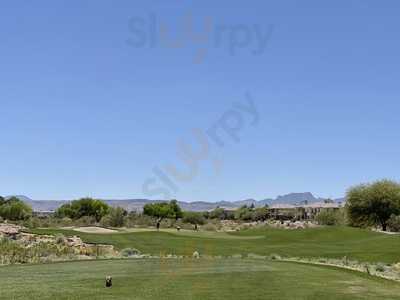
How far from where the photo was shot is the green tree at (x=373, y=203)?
76250 millimetres

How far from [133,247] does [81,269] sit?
1586cm

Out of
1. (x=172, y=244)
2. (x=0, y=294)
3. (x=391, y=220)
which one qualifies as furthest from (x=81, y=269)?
(x=391, y=220)

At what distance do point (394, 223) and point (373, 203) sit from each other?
172 inches

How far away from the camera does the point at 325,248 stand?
4122 cm

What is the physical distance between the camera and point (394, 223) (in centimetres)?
7362

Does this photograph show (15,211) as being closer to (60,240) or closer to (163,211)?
(163,211)

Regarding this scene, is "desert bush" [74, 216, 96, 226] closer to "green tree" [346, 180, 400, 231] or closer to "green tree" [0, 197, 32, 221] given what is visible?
"green tree" [0, 197, 32, 221]

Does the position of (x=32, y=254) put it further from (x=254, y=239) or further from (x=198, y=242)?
(x=254, y=239)

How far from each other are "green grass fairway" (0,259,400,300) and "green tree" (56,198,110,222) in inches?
3007

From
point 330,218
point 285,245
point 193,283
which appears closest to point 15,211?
point 330,218

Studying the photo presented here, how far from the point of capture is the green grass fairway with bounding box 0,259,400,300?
15530 millimetres

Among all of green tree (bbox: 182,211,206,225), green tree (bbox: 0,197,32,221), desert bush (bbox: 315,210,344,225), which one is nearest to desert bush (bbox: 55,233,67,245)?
green tree (bbox: 0,197,32,221)

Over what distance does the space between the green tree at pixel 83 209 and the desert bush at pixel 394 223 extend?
44192mm

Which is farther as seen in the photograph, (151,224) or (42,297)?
(151,224)
